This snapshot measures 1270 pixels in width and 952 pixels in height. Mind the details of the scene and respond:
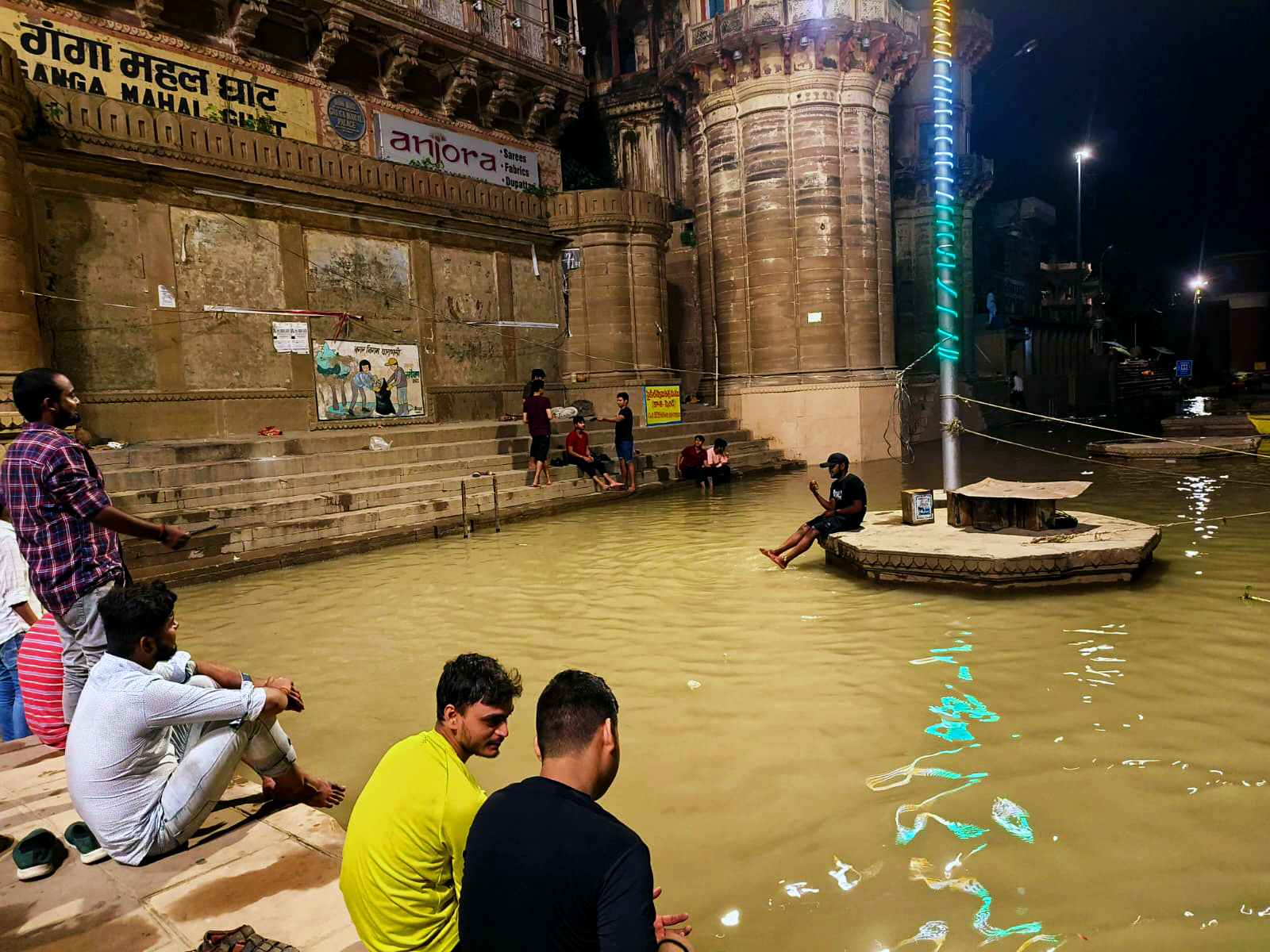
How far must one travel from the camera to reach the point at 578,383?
64.8 feet

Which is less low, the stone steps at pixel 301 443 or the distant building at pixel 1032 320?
the distant building at pixel 1032 320

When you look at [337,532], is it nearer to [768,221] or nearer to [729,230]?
[768,221]

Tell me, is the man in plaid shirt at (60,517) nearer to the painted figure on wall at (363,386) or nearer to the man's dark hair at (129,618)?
the man's dark hair at (129,618)

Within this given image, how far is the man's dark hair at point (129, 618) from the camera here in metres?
3.00

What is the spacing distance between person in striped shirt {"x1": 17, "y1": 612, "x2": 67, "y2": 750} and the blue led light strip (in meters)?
8.97

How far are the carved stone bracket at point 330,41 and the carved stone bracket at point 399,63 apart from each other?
1125 millimetres

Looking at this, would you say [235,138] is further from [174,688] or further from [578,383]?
[174,688]

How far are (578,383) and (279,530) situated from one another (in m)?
10.6

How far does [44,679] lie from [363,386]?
12071 mm

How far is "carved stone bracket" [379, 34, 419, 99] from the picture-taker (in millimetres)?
17812

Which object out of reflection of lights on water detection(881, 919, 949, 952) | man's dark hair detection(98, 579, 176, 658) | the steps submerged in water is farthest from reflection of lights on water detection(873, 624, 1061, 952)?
the steps submerged in water

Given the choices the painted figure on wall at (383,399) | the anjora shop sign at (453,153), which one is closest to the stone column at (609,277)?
the anjora shop sign at (453,153)

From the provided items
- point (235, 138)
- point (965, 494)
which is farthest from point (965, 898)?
point (235, 138)

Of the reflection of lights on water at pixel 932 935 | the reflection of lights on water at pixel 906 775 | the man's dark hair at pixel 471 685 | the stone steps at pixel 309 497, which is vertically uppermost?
the man's dark hair at pixel 471 685
